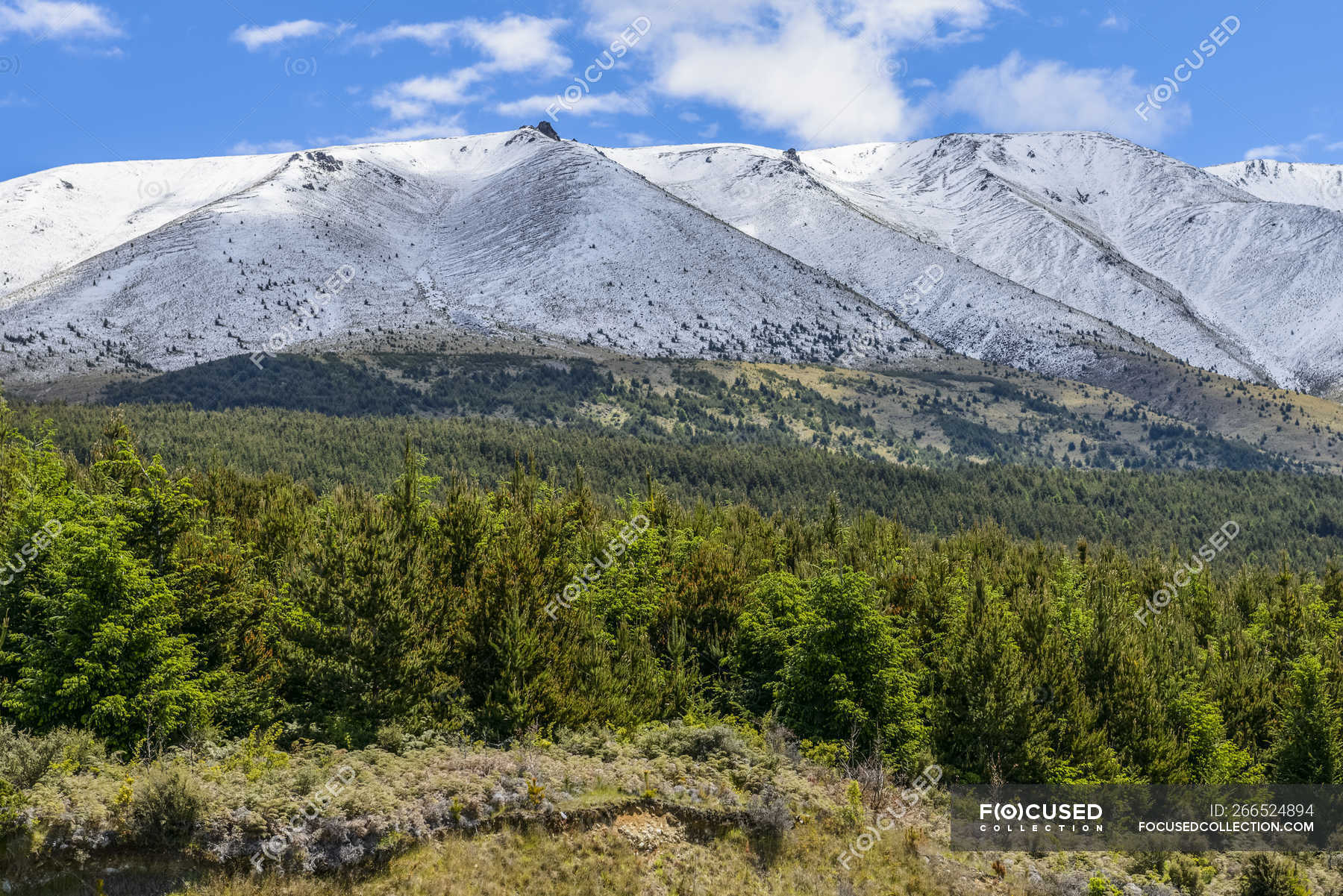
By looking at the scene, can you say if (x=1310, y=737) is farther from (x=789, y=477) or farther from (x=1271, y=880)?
(x=789, y=477)

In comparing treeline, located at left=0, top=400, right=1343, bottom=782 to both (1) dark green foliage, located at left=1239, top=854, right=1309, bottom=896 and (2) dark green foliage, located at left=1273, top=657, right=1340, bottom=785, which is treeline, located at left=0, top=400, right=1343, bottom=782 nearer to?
(2) dark green foliage, located at left=1273, top=657, right=1340, bottom=785

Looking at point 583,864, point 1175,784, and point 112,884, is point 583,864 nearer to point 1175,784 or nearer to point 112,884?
point 112,884

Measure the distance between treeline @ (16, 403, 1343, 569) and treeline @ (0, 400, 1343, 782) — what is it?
230 ft

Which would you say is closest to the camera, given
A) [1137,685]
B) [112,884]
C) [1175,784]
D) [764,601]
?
[112,884]

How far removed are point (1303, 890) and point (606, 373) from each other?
584ft

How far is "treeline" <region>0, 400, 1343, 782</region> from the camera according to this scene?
21359mm

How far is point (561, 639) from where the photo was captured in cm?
2561

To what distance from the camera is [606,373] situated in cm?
19688

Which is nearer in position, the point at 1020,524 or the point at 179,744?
the point at 179,744

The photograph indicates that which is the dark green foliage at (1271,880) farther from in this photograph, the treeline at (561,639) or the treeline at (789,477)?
the treeline at (789,477)

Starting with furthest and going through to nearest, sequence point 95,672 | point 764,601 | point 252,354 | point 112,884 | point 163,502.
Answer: point 252,354, point 764,601, point 163,502, point 95,672, point 112,884

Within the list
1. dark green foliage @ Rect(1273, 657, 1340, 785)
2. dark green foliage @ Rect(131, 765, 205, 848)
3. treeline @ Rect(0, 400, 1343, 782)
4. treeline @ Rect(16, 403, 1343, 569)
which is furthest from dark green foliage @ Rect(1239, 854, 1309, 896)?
treeline @ Rect(16, 403, 1343, 569)

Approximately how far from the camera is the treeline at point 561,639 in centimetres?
2136

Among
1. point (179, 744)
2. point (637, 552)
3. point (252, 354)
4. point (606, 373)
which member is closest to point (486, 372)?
point (606, 373)
